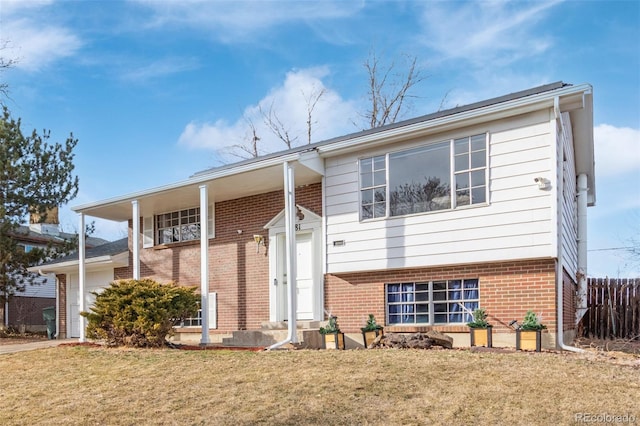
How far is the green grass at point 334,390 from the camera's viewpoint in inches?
207


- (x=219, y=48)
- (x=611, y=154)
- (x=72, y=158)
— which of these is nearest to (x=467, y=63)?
(x=611, y=154)

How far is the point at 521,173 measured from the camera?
29.5 feet

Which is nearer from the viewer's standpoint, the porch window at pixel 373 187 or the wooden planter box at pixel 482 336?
the wooden planter box at pixel 482 336

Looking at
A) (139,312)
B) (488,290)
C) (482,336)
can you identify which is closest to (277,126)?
(139,312)

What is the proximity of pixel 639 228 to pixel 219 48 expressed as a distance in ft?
52.4

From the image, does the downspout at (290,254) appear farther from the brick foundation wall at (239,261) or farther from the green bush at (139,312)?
the green bush at (139,312)

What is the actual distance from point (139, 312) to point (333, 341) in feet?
12.4

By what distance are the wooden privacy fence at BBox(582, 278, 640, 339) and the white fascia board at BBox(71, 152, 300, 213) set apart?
8509 millimetres

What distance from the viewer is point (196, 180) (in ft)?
38.8

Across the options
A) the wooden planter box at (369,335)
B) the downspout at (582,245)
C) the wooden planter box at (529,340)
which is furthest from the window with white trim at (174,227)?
the downspout at (582,245)

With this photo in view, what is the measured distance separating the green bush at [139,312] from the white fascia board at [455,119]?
4122 millimetres

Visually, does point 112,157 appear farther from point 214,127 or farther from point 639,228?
point 639,228

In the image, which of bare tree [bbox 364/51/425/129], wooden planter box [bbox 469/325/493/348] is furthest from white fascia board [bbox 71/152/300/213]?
bare tree [bbox 364/51/425/129]

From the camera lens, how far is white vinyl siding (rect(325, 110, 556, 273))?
8.79m
